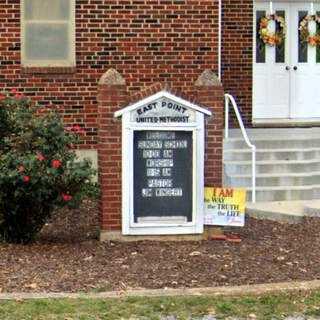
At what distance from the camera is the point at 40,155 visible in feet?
25.7

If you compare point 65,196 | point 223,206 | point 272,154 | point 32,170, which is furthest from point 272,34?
point 32,170

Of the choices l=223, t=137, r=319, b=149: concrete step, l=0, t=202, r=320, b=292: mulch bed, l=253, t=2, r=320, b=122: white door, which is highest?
l=253, t=2, r=320, b=122: white door

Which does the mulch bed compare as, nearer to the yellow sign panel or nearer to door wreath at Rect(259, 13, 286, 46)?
the yellow sign panel

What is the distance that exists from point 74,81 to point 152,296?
590 cm

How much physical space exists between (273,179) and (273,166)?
0.31 metres

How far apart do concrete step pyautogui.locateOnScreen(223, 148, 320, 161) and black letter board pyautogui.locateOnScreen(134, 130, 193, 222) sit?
311 centimetres

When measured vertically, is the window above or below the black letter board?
above

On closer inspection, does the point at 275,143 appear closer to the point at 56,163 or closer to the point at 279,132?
the point at 279,132

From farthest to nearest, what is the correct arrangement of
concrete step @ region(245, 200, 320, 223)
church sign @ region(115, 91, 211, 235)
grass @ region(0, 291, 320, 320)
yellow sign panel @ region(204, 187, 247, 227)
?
concrete step @ region(245, 200, 320, 223)
yellow sign panel @ region(204, 187, 247, 227)
church sign @ region(115, 91, 211, 235)
grass @ region(0, 291, 320, 320)

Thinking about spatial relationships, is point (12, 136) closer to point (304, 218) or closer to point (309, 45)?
point (304, 218)

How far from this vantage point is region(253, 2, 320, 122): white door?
14.4 m

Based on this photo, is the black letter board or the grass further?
the black letter board

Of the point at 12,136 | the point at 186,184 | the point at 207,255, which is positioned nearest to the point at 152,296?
the point at 207,255

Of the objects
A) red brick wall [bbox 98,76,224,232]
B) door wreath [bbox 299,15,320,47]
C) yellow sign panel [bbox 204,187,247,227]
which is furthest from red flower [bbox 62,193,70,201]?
door wreath [bbox 299,15,320,47]
